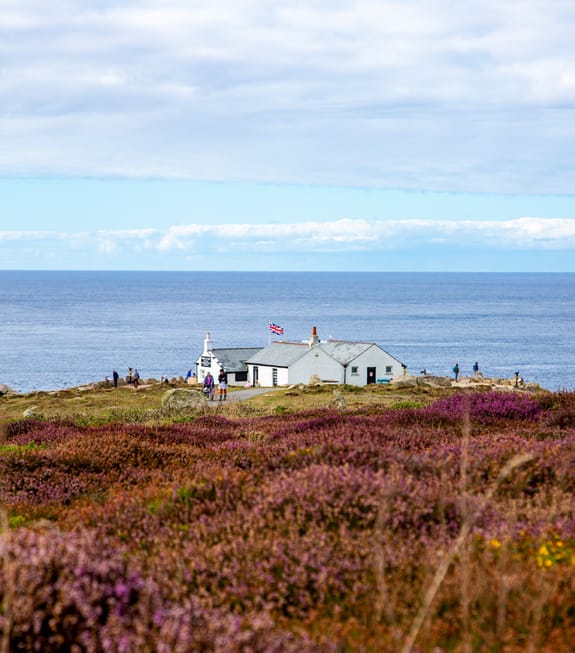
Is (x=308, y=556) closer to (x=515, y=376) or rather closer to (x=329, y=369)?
(x=515, y=376)

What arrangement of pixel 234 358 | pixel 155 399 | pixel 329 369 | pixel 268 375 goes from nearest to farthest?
pixel 155 399, pixel 329 369, pixel 268 375, pixel 234 358

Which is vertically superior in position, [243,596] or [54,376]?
[243,596]

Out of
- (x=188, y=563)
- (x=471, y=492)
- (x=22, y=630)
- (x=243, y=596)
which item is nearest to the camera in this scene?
(x=22, y=630)

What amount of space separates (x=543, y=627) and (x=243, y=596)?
2204 mm

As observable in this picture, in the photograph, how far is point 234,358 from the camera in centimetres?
8875

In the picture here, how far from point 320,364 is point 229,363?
1117 centimetres

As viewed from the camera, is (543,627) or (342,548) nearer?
(543,627)

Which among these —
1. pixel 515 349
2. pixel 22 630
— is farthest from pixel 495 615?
pixel 515 349

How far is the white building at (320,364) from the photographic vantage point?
8075cm

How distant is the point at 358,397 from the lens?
143 ft

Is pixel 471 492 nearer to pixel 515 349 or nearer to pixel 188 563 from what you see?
pixel 188 563

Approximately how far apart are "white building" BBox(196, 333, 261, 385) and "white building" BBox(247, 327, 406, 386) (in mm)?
2038

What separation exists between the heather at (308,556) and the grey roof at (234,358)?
75.7m

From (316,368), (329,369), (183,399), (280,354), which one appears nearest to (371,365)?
(329,369)
